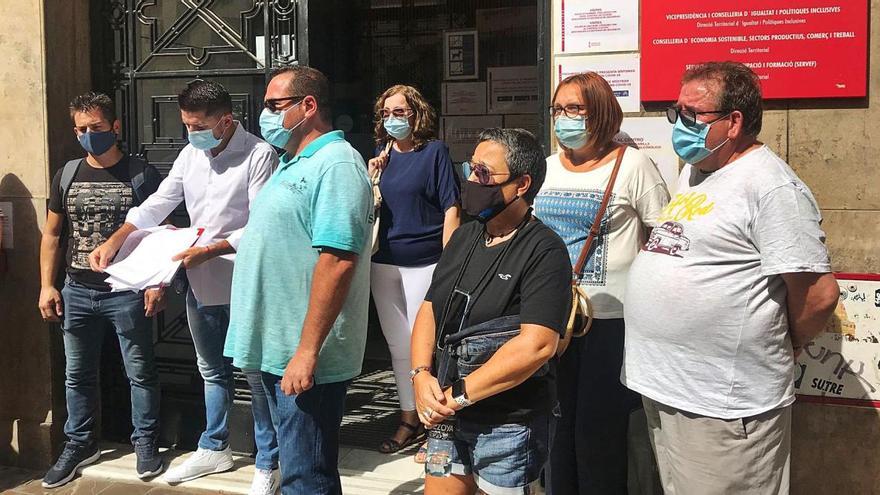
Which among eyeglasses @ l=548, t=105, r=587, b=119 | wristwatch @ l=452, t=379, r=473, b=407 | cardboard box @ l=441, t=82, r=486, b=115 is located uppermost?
cardboard box @ l=441, t=82, r=486, b=115

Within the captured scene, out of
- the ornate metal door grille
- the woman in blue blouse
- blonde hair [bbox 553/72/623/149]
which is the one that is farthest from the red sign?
the ornate metal door grille

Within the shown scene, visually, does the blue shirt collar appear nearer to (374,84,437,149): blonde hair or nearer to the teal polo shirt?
the teal polo shirt

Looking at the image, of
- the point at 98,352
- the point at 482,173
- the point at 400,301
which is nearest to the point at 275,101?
the point at 482,173

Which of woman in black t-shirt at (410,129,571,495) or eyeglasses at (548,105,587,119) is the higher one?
eyeglasses at (548,105,587,119)

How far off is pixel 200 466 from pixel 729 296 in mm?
3212

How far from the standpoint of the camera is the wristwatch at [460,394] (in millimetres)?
2420

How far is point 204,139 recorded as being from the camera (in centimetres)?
412

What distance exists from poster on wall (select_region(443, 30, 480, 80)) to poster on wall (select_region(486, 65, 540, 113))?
0.20 meters

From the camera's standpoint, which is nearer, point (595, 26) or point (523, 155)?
point (523, 155)

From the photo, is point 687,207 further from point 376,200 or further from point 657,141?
point 376,200

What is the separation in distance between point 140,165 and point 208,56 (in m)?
0.81

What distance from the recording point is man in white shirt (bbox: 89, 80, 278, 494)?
4.11m

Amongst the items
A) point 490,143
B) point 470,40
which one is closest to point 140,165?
point 490,143

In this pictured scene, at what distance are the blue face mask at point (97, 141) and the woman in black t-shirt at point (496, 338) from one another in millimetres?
2634
